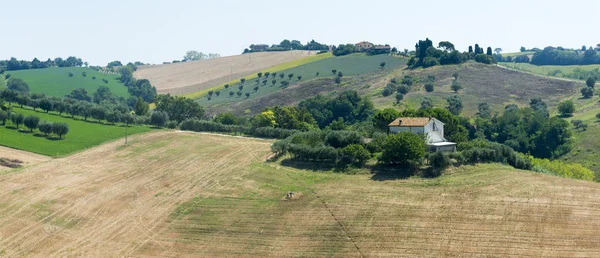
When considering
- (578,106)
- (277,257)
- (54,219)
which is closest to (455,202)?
(277,257)

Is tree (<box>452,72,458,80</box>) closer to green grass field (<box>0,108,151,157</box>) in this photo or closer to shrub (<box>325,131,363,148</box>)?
green grass field (<box>0,108,151,157</box>)

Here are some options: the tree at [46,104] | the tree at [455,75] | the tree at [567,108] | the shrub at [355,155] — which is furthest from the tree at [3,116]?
the tree at [567,108]

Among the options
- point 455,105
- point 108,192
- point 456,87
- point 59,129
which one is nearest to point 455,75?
point 456,87

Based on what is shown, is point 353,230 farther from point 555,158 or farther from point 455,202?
point 555,158

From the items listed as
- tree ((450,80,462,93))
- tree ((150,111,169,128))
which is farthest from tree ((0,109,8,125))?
tree ((450,80,462,93))

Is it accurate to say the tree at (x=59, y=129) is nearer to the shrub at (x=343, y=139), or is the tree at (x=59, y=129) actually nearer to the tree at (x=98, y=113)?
the tree at (x=98, y=113)

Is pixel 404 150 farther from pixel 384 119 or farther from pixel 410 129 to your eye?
pixel 384 119
